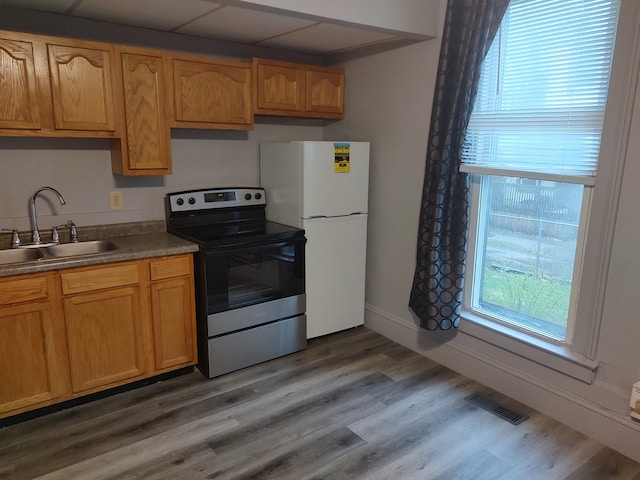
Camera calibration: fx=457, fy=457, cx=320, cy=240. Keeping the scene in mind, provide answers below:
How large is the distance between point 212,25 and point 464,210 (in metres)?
1.89

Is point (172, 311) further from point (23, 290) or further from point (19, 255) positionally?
point (19, 255)

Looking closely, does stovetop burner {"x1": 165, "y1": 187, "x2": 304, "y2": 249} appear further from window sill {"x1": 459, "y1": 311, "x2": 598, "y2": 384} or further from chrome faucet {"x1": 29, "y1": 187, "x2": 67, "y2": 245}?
window sill {"x1": 459, "y1": 311, "x2": 598, "y2": 384}

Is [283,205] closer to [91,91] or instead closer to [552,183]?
[91,91]

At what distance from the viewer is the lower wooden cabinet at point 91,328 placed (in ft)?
7.54

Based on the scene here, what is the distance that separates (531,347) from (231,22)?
2.54 m

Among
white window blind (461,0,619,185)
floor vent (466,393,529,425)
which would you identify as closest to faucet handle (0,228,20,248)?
white window blind (461,0,619,185)

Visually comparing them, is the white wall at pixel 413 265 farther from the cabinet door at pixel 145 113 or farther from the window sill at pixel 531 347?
the cabinet door at pixel 145 113

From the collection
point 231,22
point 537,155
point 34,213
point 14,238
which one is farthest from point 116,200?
point 537,155

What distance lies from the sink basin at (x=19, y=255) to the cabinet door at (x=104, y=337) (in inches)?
17.6

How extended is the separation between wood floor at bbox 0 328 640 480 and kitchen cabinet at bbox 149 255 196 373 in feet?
0.56

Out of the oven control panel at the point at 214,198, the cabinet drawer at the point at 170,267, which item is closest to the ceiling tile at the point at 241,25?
the oven control panel at the point at 214,198

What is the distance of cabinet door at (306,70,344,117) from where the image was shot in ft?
11.2

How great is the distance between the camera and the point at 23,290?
7.41ft

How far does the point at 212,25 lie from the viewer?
9.15 ft
